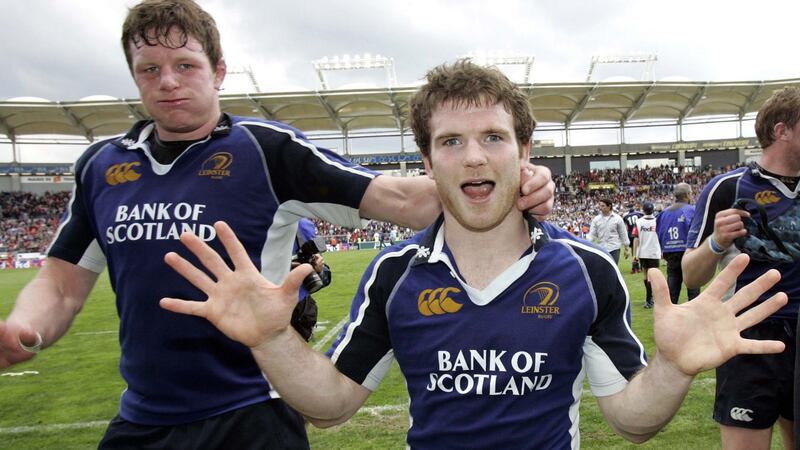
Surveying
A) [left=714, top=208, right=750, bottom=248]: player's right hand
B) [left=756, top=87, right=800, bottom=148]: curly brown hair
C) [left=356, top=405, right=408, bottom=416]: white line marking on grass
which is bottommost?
[left=356, top=405, right=408, bottom=416]: white line marking on grass

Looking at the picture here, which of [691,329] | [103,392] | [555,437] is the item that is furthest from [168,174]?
[103,392]

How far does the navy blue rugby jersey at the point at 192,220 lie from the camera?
2.05 metres

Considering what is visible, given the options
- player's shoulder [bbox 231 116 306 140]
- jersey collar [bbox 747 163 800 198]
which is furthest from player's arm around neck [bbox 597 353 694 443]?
jersey collar [bbox 747 163 800 198]

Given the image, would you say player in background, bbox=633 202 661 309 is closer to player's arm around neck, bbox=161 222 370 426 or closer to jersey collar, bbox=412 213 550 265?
jersey collar, bbox=412 213 550 265

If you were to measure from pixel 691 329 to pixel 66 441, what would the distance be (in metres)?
5.08

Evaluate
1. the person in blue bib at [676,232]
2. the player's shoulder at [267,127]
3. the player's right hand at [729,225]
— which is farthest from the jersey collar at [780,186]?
the person in blue bib at [676,232]

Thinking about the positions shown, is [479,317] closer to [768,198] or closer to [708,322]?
[708,322]

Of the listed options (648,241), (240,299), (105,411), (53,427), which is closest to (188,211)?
(240,299)

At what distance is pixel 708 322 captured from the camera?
1.62 metres

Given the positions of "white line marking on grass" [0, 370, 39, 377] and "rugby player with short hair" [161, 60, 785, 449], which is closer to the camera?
"rugby player with short hair" [161, 60, 785, 449]

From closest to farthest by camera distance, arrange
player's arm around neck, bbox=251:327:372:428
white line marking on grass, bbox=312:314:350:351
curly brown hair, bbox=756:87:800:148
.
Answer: player's arm around neck, bbox=251:327:372:428 → curly brown hair, bbox=756:87:800:148 → white line marking on grass, bbox=312:314:350:351

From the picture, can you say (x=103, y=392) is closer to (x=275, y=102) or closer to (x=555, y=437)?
(x=555, y=437)

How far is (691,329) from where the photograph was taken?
161 cm

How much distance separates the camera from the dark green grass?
14.7 feet
